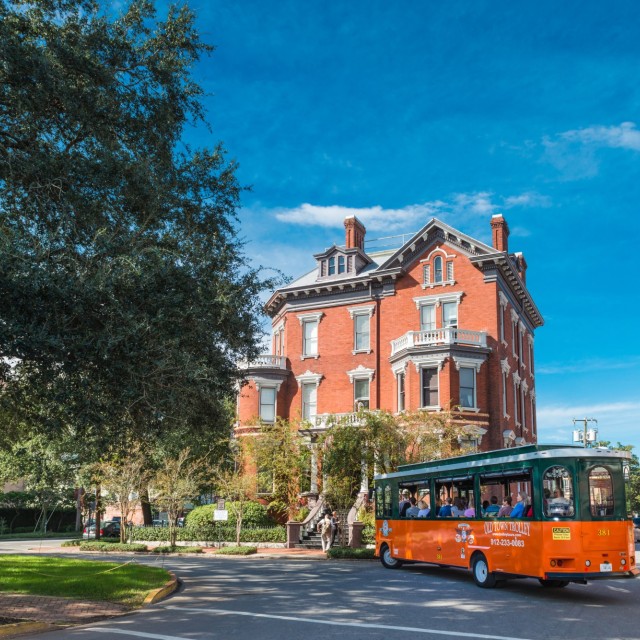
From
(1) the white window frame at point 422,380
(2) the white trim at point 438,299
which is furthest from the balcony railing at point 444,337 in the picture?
(2) the white trim at point 438,299

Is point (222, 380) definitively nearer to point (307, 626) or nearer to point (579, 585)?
point (307, 626)

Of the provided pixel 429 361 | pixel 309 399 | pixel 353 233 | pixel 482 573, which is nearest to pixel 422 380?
pixel 429 361

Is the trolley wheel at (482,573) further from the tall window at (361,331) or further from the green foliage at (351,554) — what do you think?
the tall window at (361,331)

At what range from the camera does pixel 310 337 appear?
43.3 metres

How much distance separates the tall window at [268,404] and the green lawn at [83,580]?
2082 cm

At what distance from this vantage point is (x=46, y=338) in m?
10.8

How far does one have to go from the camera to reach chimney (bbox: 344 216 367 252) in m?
44.2

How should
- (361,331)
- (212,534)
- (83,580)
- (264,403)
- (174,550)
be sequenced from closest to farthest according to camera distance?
(83,580) → (174,550) → (212,534) → (361,331) → (264,403)

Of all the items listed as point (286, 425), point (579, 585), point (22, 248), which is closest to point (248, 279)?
point (22, 248)

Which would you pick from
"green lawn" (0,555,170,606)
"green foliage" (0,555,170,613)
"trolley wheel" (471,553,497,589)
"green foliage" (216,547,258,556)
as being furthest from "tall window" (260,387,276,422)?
"trolley wheel" (471,553,497,589)

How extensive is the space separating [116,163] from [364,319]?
29486 mm

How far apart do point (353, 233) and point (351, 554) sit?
22409 mm

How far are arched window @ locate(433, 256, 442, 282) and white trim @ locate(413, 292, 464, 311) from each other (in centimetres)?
43

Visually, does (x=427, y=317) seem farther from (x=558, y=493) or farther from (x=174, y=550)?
(x=558, y=493)
